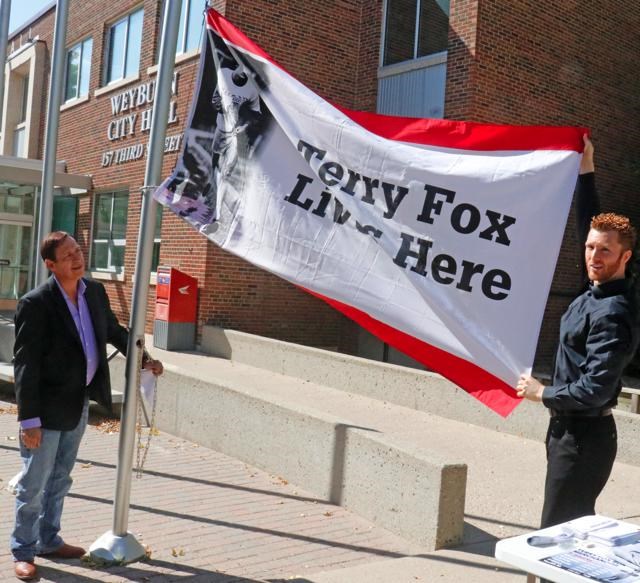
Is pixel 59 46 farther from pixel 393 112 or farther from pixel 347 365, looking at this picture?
pixel 393 112

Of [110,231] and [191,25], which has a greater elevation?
[191,25]

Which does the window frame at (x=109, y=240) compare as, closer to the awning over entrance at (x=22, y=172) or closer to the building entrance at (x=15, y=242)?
the awning over entrance at (x=22, y=172)

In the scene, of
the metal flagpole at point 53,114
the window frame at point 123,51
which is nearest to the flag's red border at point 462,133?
the metal flagpole at point 53,114

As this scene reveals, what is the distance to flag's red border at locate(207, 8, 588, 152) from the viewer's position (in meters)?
4.05

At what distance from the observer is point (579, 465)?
10.8 feet

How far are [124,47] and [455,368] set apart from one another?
15.5 metres

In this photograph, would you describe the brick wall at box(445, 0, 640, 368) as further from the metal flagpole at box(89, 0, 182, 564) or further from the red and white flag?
the metal flagpole at box(89, 0, 182, 564)

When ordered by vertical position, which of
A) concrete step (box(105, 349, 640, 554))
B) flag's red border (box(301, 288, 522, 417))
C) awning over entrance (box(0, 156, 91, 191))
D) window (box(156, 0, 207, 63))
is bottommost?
concrete step (box(105, 349, 640, 554))

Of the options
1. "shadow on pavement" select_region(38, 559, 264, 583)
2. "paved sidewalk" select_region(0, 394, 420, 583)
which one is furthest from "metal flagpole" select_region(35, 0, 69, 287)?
"shadow on pavement" select_region(38, 559, 264, 583)

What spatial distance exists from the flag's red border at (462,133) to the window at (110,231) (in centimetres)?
1258

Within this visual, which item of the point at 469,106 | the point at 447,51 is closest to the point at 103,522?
the point at 469,106

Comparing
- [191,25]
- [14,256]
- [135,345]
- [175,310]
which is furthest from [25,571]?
[14,256]

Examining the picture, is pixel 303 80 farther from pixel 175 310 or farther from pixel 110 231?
pixel 110 231

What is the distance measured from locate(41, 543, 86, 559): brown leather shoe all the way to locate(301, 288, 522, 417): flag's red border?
7.40 ft
